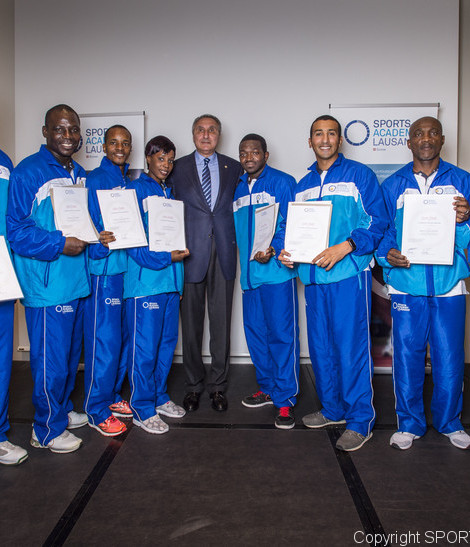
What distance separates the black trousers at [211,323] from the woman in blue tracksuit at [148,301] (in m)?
0.27

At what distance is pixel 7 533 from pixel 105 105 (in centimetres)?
320

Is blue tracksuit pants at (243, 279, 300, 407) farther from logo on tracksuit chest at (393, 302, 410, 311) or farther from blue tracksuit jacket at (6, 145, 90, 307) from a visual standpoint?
blue tracksuit jacket at (6, 145, 90, 307)

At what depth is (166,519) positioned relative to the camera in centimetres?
177

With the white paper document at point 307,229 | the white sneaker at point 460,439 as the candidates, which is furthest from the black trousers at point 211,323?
the white sneaker at point 460,439

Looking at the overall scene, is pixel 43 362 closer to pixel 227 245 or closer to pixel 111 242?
pixel 111 242

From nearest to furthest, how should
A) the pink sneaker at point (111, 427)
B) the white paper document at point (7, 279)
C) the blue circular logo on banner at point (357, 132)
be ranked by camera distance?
the white paper document at point (7, 279) < the pink sneaker at point (111, 427) < the blue circular logo on banner at point (357, 132)

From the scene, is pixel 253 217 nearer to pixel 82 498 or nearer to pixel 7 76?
pixel 82 498

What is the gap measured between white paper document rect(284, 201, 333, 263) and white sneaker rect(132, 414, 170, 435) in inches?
49.3

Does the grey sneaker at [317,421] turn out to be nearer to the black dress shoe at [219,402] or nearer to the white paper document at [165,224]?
the black dress shoe at [219,402]

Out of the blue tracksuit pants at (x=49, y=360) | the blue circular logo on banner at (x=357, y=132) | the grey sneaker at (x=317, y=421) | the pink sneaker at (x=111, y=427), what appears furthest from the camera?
the blue circular logo on banner at (x=357, y=132)

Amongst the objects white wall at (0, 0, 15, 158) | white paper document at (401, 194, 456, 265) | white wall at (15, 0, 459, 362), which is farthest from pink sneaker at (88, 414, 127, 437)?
white wall at (0, 0, 15, 158)

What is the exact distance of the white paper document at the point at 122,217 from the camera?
2461mm

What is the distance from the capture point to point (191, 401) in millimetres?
2910

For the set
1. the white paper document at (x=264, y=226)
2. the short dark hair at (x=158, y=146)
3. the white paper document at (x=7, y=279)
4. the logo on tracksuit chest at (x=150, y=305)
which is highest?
the short dark hair at (x=158, y=146)
